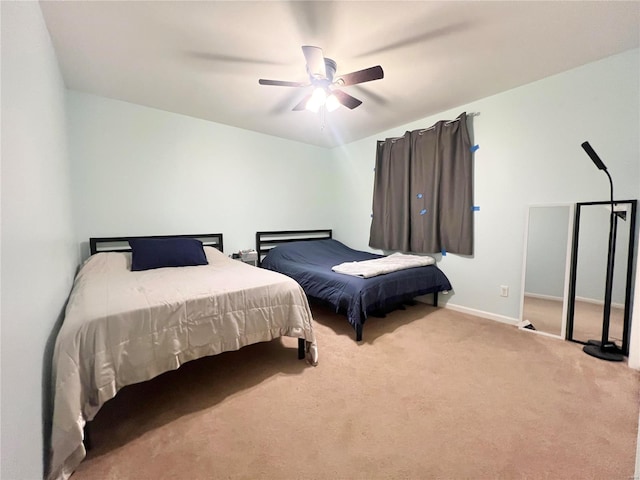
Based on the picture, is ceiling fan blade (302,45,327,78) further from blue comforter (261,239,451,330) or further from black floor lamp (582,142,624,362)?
black floor lamp (582,142,624,362)

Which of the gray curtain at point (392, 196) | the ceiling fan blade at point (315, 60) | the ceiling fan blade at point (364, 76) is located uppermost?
the ceiling fan blade at point (315, 60)

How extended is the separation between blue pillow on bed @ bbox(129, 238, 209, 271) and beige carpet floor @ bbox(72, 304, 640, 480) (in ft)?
3.42

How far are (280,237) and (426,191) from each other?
2233mm

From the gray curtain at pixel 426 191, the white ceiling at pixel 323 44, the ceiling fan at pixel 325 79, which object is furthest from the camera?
the gray curtain at pixel 426 191

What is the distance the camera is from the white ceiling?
5.27 ft

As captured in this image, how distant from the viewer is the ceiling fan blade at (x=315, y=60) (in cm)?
161

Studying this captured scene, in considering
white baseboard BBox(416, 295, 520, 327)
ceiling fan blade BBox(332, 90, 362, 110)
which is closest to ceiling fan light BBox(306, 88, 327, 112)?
ceiling fan blade BBox(332, 90, 362, 110)

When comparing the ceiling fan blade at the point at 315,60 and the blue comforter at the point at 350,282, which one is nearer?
the ceiling fan blade at the point at 315,60

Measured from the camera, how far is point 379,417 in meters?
1.46

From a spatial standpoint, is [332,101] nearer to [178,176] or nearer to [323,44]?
[323,44]

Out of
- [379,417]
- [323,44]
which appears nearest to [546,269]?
[379,417]

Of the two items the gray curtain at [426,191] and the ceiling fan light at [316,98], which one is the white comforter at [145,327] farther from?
the gray curtain at [426,191]

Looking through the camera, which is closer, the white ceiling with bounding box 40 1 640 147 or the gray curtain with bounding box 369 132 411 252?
the white ceiling with bounding box 40 1 640 147

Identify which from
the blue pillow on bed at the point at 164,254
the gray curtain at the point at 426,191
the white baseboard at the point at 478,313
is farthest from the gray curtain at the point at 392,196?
the blue pillow on bed at the point at 164,254
